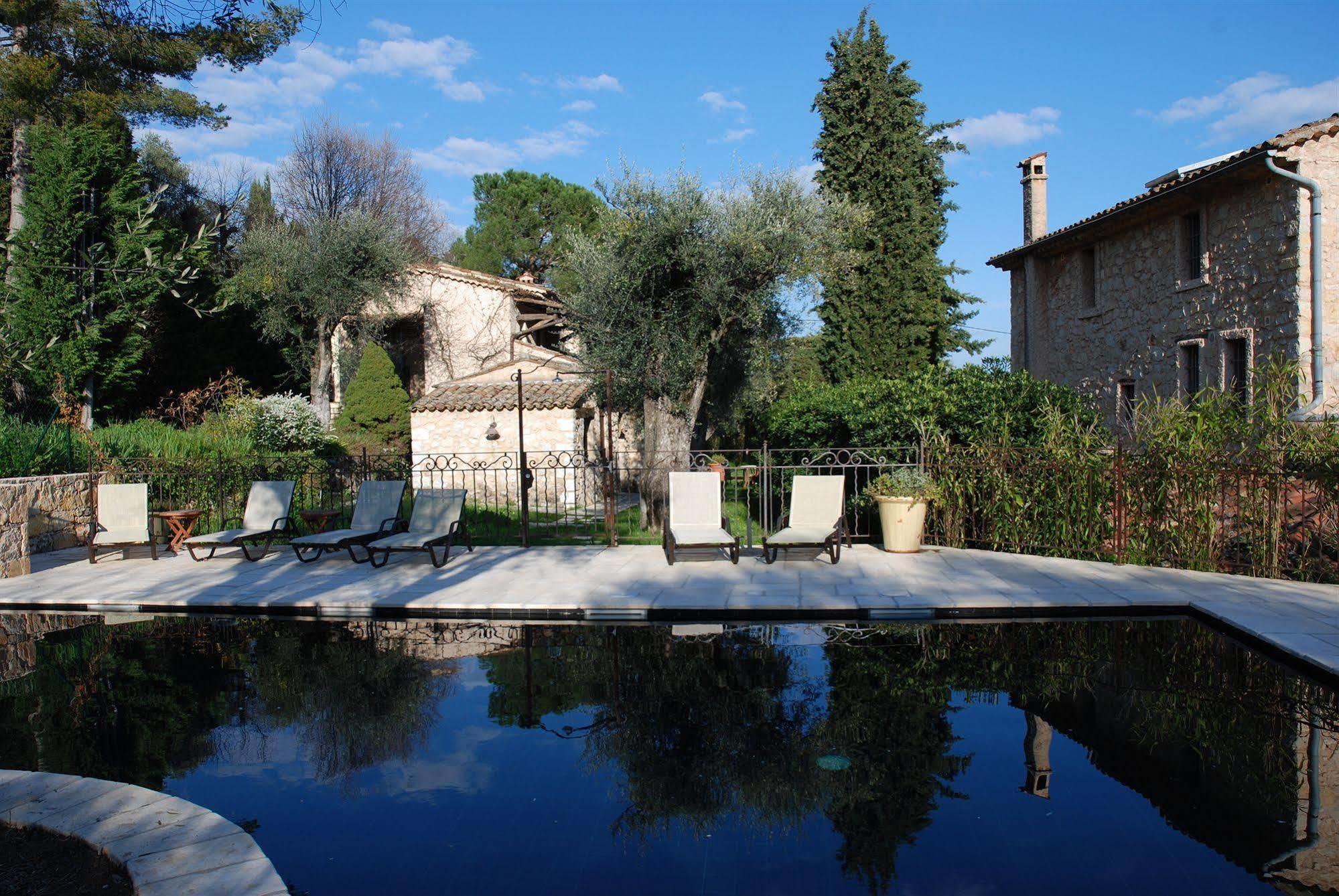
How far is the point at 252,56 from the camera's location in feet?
29.0

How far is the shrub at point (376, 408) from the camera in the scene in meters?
21.2

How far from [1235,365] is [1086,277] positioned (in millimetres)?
5215

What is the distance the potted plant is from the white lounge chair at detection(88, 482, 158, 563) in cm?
887

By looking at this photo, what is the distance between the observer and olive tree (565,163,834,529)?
12.1 meters

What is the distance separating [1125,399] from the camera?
1733cm

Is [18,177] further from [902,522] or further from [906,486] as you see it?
[902,522]

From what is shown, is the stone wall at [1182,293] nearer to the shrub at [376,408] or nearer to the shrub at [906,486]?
the shrub at [906,486]

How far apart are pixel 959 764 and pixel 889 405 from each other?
6993mm

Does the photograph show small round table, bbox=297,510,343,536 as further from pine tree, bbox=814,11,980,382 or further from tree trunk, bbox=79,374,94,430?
pine tree, bbox=814,11,980,382

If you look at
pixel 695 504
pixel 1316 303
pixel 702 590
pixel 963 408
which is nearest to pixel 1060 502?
pixel 963 408

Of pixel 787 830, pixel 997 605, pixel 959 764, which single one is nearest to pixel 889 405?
pixel 997 605

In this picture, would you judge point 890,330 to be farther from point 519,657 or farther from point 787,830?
point 787,830

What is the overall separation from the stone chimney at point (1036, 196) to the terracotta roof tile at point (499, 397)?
39.4ft

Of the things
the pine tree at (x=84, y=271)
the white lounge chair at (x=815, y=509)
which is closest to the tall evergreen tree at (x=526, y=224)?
the pine tree at (x=84, y=271)
